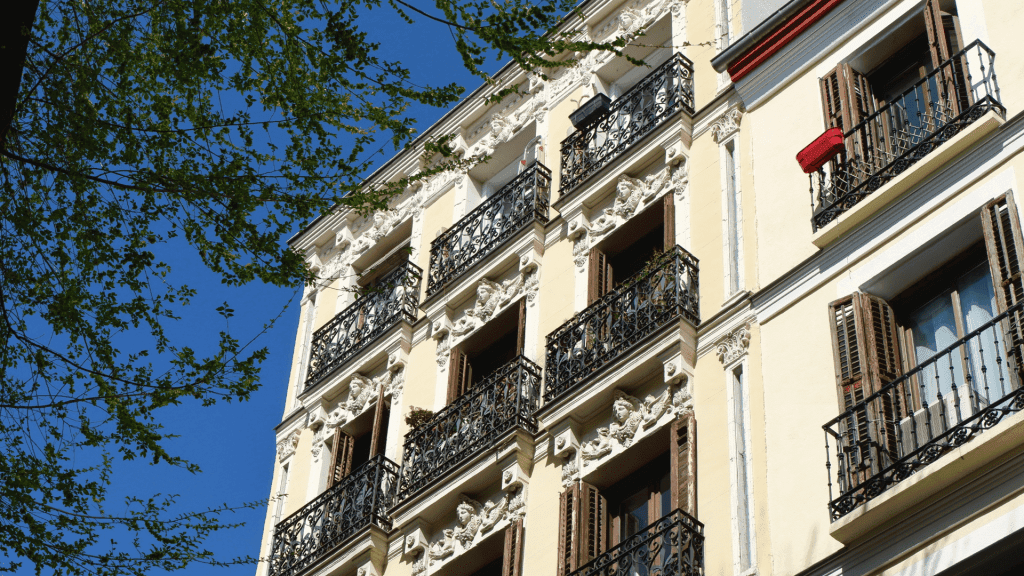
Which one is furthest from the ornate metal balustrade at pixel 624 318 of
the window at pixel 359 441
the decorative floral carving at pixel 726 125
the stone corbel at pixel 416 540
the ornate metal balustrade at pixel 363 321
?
the ornate metal balustrade at pixel 363 321

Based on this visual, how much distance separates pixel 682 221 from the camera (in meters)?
17.8

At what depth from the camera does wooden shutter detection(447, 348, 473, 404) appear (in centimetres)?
1959

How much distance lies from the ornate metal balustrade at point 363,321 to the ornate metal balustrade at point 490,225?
1.37ft

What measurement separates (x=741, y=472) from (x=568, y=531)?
2.36m

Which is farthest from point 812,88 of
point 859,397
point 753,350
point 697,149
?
point 859,397

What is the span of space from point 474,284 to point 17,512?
8.91 m

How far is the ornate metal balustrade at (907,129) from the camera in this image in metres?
14.3

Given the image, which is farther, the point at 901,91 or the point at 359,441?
the point at 359,441

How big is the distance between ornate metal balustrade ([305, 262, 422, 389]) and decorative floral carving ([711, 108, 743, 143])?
560 centimetres

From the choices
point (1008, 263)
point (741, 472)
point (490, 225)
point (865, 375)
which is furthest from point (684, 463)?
point (490, 225)

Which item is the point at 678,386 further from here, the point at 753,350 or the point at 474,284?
the point at 474,284

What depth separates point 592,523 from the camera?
52.1ft

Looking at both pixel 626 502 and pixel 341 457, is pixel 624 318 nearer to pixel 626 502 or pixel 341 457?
pixel 626 502

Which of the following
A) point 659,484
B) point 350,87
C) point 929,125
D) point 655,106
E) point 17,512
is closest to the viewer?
point 17,512
